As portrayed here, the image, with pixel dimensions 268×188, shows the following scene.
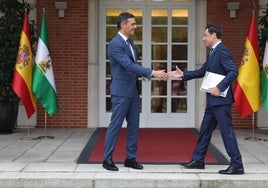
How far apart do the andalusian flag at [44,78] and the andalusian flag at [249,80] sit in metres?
3.59

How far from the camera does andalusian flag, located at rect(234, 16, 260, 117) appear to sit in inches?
388

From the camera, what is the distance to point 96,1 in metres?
11.8

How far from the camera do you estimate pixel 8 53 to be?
10633mm

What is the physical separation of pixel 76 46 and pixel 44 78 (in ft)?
6.00

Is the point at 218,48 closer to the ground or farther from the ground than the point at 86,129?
farther from the ground

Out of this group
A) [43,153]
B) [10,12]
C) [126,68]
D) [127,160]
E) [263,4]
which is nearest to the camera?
[126,68]

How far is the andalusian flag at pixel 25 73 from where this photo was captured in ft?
33.1

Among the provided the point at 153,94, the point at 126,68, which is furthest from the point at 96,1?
the point at 126,68

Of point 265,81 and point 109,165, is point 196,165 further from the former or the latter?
point 265,81

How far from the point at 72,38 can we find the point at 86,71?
810 mm

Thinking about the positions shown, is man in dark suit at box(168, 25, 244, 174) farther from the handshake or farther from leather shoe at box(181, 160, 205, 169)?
leather shoe at box(181, 160, 205, 169)

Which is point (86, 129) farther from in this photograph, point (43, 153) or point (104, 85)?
point (43, 153)

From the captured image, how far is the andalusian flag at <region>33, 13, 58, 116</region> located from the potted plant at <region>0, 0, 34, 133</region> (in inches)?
27.3

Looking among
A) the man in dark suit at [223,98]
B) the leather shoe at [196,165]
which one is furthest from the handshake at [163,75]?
the leather shoe at [196,165]
